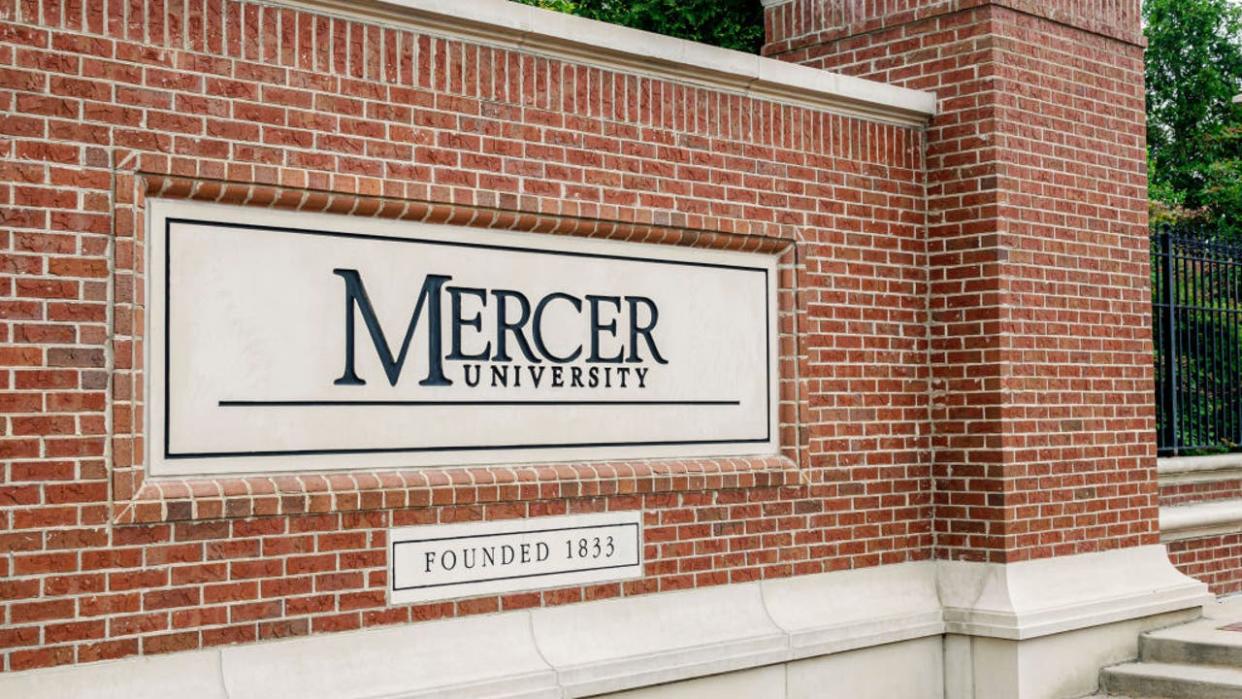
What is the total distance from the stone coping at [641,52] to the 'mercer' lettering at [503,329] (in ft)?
3.34

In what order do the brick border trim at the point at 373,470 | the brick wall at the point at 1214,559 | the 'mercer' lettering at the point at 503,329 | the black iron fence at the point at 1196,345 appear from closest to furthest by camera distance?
the brick border trim at the point at 373,470 < the 'mercer' lettering at the point at 503,329 < the brick wall at the point at 1214,559 < the black iron fence at the point at 1196,345

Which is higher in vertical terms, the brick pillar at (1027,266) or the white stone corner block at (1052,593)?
the brick pillar at (1027,266)

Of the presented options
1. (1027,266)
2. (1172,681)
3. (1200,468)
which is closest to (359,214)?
(1027,266)

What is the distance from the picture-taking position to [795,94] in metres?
7.53

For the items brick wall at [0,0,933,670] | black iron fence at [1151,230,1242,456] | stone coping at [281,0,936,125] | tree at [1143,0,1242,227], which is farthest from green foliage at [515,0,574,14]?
tree at [1143,0,1242,227]

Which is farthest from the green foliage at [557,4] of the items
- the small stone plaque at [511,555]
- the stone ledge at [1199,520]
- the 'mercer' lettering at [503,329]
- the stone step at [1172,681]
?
the small stone plaque at [511,555]

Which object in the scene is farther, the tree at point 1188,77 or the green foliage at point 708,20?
the tree at point 1188,77

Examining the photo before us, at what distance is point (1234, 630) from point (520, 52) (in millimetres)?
5154

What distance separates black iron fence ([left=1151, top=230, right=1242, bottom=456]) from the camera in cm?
1038

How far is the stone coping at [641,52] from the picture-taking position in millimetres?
6023

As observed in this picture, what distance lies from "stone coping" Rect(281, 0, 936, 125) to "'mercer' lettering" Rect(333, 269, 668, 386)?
3.34ft

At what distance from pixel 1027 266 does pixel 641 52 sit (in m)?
2.63

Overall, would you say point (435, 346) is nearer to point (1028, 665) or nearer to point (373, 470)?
point (373, 470)

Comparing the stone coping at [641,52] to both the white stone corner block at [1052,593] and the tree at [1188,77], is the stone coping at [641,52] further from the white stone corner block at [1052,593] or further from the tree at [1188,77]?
the tree at [1188,77]
